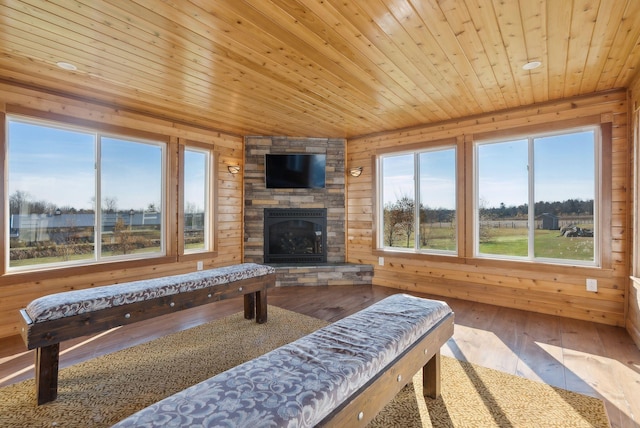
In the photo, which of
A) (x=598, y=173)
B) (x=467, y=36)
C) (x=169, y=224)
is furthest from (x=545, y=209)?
(x=169, y=224)

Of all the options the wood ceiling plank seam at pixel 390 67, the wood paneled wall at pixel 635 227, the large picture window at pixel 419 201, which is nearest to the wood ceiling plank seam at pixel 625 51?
the wood paneled wall at pixel 635 227

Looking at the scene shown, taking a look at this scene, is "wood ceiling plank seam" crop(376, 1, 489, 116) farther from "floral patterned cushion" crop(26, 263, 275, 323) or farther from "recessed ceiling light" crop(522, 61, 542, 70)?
"floral patterned cushion" crop(26, 263, 275, 323)

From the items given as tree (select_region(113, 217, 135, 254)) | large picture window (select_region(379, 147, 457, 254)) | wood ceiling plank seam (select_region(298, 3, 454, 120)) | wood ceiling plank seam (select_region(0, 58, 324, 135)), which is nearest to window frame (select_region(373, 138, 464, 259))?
large picture window (select_region(379, 147, 457, 254))

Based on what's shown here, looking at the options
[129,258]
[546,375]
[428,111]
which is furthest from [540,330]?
[129,258]

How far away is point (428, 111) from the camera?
13.1 ft

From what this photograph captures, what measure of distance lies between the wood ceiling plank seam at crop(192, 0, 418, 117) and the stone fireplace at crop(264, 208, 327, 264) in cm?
249

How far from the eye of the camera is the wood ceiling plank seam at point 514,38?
1.99 metres

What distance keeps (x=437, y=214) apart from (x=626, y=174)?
6.65 ft

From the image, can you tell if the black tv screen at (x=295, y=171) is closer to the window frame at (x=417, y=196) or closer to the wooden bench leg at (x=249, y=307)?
the window frame at (x=417, y=196)

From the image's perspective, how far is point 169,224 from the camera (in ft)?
14.0

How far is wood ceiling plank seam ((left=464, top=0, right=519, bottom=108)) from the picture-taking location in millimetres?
1989

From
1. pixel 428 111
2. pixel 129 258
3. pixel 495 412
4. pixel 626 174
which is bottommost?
pixel 495 412

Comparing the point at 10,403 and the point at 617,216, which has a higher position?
the point at 617,216

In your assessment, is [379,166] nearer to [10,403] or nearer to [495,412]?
[495,412]
